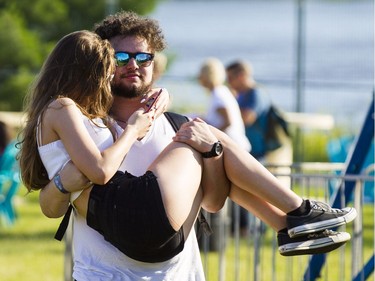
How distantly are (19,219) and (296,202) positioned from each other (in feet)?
29.8

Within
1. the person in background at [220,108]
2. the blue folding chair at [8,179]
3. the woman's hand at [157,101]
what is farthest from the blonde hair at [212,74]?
the woman's hand at [157,101]

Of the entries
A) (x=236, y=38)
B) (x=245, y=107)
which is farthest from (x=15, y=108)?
(x=245, y=107)

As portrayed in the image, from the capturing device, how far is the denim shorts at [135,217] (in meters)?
4.55

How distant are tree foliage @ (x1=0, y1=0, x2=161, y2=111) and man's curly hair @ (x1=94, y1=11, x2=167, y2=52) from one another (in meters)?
15.0

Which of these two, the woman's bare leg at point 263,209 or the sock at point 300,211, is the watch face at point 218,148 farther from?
the sock at point 300,211

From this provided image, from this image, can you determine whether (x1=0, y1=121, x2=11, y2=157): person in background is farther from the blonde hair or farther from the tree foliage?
the tree foliage

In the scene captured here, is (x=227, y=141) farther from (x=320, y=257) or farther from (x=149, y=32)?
(x=320, y=257)

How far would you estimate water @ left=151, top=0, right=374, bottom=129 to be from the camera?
55.7 feet

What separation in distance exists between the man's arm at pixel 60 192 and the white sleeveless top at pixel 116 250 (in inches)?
2.4

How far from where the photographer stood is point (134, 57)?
4.97 metres

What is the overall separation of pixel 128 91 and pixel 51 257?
5.82m

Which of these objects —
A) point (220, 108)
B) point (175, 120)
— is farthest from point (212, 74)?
point (175, 120)

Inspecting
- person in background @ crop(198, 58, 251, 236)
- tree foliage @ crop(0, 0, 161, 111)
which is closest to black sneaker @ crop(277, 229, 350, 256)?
person in background @ crop(198, 58, 251, 236)

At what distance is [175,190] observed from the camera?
4605mm
